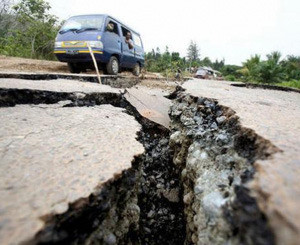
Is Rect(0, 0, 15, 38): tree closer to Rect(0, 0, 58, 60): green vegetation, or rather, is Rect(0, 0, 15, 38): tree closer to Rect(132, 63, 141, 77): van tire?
Rect(0, 0, 58, 60): green vegetation

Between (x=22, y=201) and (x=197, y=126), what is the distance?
3.91 feet

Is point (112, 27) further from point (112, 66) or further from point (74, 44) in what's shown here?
point (74, 44)

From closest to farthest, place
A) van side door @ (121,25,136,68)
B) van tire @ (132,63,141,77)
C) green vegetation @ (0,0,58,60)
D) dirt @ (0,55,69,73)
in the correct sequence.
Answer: dirt @ (0,55,69,73) < van side door @ (121,25,136,68) < van tire @ (132,63,141,77) < green vegetation @ (0,0,58,60)

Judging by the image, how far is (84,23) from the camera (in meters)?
4.70

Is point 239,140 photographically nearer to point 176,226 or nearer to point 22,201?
point 176,226

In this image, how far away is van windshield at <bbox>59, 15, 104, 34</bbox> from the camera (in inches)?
180

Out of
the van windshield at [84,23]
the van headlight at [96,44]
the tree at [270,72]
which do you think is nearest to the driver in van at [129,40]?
the van windshield at [84,23]

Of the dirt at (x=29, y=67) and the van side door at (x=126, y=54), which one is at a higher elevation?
the van side door at (x=126, y=54)

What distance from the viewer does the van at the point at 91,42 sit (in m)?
4.39

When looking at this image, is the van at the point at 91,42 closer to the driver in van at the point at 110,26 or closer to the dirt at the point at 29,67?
the driver in van at the point at 110,26

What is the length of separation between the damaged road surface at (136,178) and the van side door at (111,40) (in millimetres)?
3085

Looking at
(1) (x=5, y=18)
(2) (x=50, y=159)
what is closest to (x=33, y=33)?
(1) (x=5, y=18)

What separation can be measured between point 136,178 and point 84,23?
4.76m

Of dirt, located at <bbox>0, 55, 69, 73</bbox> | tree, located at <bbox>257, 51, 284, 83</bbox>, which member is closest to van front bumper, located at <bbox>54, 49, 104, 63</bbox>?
dirt, located at <bbox>0, 55, 69, 73</bbox>
